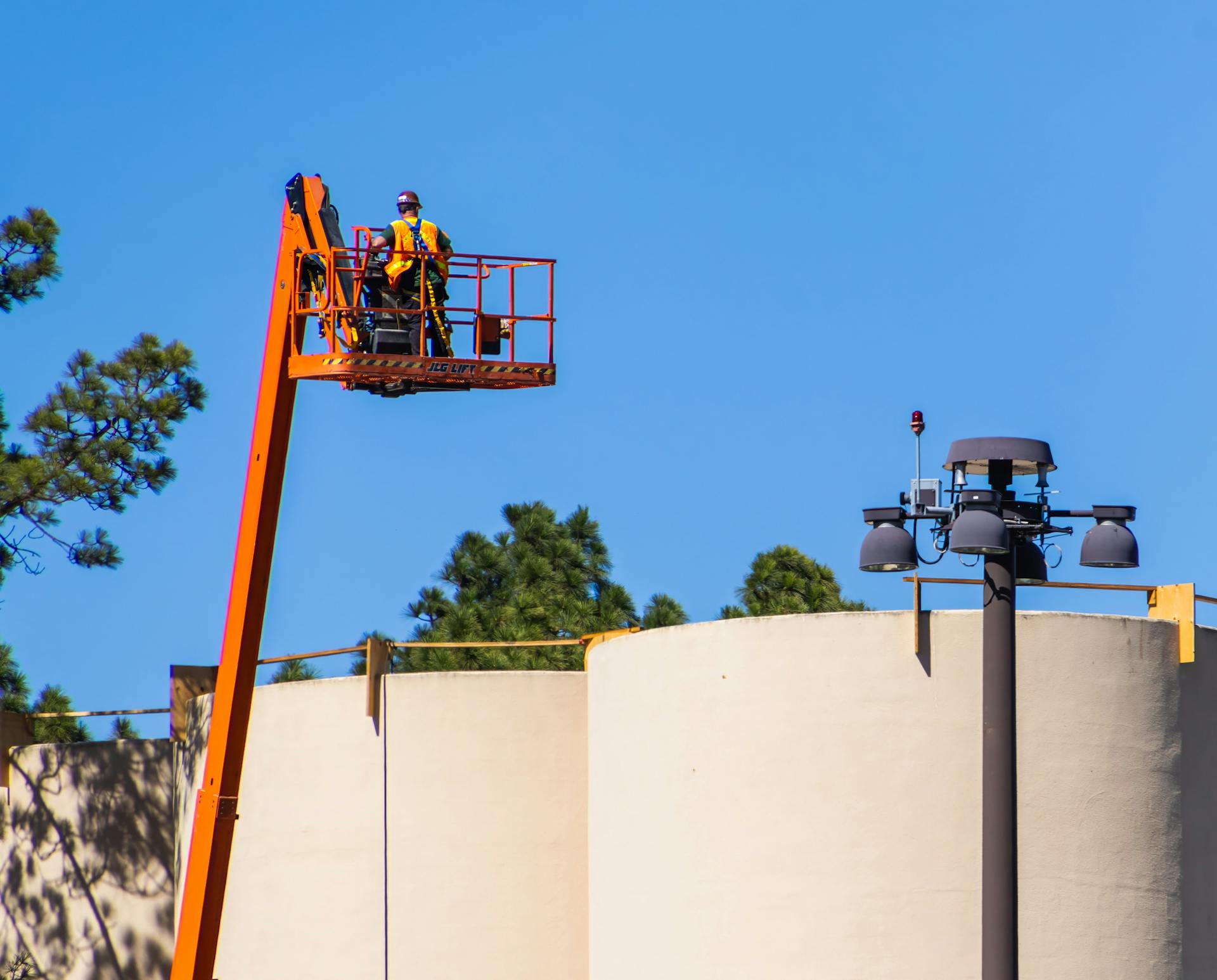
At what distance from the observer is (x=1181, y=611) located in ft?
65.4

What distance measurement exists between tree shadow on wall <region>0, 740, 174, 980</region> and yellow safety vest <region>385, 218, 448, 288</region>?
9.45 metres

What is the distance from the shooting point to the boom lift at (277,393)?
66.5 ft

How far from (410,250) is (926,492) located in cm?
650

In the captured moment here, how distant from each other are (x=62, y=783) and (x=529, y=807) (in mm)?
7884

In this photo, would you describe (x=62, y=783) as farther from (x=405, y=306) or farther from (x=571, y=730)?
(x=405, y=306)

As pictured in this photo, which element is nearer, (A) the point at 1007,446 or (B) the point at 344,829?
(A) the point at 1007,446

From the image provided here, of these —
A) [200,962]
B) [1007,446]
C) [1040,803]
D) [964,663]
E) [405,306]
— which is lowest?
[200,962]

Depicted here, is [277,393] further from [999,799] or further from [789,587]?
[789,587]

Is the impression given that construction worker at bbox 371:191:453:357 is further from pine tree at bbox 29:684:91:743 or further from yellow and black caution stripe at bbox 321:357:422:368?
pine tree at bbox 29:684:91:743

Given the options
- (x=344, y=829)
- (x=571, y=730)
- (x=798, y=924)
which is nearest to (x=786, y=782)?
(x=798, y=924)

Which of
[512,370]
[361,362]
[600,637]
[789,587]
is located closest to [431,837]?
[600,637]

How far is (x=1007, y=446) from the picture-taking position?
15883 millimetres

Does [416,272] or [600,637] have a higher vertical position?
[416,272]

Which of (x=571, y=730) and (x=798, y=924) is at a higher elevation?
(x=571, y=730)
